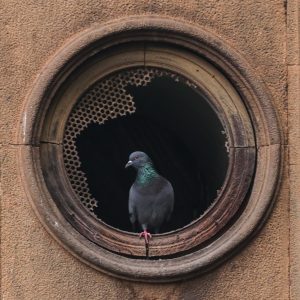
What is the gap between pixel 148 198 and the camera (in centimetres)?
617

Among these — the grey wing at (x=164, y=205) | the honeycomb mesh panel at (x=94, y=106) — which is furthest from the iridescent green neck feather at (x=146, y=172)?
the honeycomb mesh panel at (x=94, y=106)

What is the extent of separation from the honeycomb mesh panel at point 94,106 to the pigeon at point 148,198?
436mm

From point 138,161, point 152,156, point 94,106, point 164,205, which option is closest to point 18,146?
point 94,106

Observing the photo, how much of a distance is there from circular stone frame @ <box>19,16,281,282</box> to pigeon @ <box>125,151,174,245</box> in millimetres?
482

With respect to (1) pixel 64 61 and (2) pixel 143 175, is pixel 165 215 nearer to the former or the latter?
(2) pixel 143 175

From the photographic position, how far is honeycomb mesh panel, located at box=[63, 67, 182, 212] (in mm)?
5730

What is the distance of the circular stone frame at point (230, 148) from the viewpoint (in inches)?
217

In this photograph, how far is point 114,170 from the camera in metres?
7.66

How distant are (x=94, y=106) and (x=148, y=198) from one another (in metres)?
Answer: 0.76

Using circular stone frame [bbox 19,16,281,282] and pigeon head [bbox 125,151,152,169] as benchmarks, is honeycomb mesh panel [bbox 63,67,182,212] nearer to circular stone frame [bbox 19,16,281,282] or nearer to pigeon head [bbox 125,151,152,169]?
circular stone frame [bbox 19,16,281,282]

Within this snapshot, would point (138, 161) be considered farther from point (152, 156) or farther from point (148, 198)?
point (152, 156)

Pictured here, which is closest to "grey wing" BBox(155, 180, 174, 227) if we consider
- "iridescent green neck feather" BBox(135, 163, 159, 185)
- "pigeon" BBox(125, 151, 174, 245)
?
"pigeon" BBox(125, 151, 174, 245)

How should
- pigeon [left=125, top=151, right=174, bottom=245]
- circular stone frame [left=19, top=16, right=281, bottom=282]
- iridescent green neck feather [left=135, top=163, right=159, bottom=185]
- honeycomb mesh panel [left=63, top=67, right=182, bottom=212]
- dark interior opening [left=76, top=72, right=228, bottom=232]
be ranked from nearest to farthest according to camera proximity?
circular stone frame [left=19, top=16, right=281, bottom=282] < honeycomb mesh panel [left=63, top=67, right=182, bottom=212] < pigeon [left=125, top=151, right=174, bottom=245] < iridescent green neck feather [left=135, top=163, right=159, bottom=185] < dark interior opening [left=76, top=72, right=228, bottom=232]

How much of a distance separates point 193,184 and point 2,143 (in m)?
2.35
